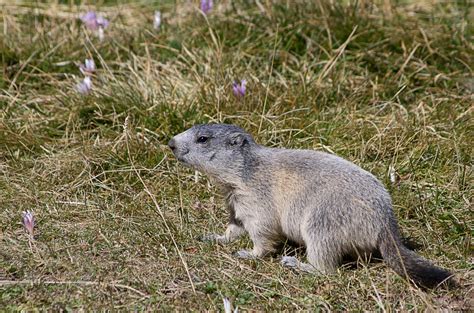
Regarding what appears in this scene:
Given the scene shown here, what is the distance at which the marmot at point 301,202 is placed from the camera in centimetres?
499

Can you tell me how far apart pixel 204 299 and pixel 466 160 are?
8.32 feet

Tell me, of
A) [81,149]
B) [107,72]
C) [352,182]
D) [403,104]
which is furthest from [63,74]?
[352,182]

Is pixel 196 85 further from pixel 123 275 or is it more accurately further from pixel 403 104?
pixel 123 275

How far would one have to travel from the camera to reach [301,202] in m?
5.20

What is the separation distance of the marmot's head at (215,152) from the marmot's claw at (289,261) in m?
0.62

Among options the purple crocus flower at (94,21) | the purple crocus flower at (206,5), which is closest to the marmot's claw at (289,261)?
the purple crocus flower at (206,5)

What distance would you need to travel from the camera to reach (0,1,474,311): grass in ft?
15.8

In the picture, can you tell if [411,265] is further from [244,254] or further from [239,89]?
[239,89]

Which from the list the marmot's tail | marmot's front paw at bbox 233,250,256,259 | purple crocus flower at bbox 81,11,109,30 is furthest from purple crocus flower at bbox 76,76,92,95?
the marmot's tail

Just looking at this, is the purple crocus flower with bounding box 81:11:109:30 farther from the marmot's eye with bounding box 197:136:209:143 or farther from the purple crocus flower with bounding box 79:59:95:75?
the marmot's eye with bounding box 197:136:209:143

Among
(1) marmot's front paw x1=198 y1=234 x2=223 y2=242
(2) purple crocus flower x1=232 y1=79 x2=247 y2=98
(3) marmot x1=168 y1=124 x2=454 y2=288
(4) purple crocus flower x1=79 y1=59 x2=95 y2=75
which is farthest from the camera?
(4) purple crocus flower x1=79 y1=59 x2=95 y2=75

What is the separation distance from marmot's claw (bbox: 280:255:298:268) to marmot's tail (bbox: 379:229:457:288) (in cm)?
50

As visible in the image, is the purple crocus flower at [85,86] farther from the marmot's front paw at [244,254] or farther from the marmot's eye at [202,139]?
the marmot's front paw at [244,254]

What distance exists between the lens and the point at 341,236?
504 cm
